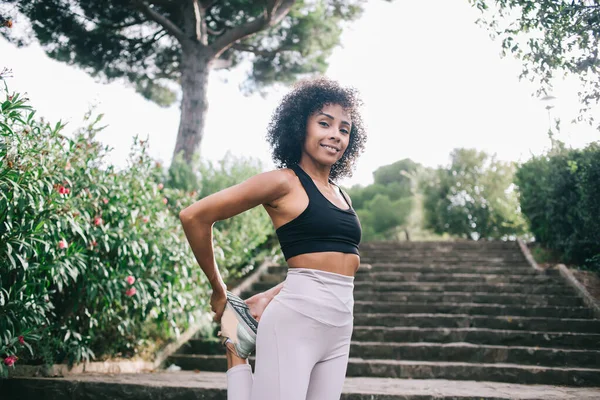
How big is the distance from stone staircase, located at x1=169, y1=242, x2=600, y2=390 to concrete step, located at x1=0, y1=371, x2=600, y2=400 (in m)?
0.57

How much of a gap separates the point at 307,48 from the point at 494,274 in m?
7.31

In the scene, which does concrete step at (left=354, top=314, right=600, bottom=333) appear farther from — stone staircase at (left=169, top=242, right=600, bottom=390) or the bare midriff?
the bare midriff

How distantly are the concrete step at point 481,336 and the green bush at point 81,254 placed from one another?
201 centimetres

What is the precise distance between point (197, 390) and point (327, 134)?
2766 millimetres

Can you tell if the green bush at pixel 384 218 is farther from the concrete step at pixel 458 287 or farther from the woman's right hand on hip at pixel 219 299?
the woman's right hand on hip at pixel 219 299

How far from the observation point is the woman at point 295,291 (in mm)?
1641

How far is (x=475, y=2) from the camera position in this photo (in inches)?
142

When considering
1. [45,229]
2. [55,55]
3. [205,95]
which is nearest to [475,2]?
[45,229]

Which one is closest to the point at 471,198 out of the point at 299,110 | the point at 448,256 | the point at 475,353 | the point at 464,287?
the point at 448,256

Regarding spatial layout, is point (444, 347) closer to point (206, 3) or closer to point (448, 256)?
point (448, 256)

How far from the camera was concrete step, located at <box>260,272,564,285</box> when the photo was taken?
7.63 meters

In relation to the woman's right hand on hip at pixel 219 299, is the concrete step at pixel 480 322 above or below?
below

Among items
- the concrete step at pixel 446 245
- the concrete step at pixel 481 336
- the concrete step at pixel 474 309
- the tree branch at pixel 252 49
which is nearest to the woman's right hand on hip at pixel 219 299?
the concrete step at pixel 481 336

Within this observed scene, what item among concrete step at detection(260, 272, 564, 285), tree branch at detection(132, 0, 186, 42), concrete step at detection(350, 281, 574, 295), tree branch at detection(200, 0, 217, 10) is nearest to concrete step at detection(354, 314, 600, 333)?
concrete step at detection(350, 281, 574, 295)
